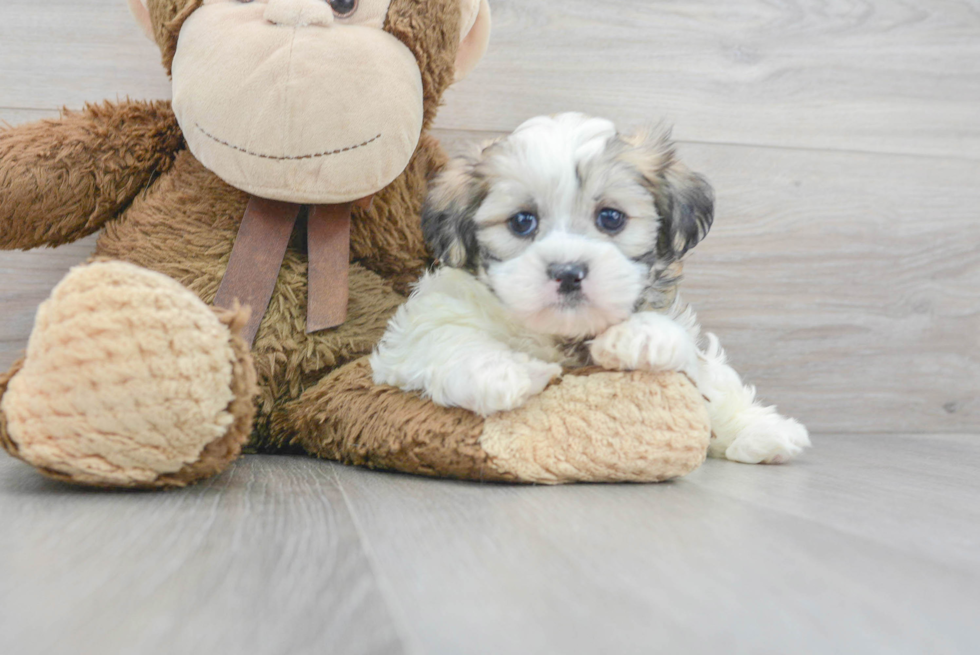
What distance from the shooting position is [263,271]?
1270 millimetres

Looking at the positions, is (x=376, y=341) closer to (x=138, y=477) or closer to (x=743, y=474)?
(x=138, y=477)

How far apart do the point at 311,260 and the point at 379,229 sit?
141 mm

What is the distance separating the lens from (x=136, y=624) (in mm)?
551

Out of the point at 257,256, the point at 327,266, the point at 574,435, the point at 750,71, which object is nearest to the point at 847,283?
the point at 750,71

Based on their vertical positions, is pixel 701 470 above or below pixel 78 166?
below

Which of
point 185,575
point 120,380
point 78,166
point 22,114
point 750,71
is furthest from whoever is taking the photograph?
point 750,71

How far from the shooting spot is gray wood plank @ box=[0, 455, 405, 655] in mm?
536

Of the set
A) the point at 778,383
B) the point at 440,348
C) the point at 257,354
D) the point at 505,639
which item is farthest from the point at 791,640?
the point at 778,383

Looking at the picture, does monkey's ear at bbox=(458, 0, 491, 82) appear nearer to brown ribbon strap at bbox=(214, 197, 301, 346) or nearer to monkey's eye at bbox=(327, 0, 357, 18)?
monkey's eye at bbox=(327, 0, 357, 18)

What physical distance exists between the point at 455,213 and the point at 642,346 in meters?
0.33

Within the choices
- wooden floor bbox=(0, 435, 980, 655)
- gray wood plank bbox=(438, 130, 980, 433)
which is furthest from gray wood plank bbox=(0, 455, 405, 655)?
gray wood plank bbox=(438, 130, 980, 433)

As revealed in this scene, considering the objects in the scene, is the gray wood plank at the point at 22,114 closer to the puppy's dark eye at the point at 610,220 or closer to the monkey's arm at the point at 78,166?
the monkey's arm at the point at 78,166

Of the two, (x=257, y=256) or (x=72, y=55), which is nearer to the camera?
(x=257, y=256)

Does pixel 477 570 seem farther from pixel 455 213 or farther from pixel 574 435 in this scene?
pixel 455 213
